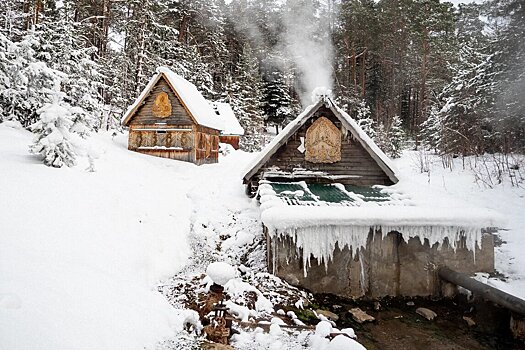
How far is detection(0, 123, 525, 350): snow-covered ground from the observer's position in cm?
319

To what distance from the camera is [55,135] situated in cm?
812

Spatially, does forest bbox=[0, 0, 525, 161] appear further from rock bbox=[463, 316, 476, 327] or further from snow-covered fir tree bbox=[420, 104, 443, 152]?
rock bbox=[463, 316, 476, 327]

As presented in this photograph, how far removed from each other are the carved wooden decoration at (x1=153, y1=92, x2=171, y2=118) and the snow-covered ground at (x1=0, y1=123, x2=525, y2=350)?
5756 millimetres

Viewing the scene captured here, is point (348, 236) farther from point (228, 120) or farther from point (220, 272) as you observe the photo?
point (228, 120)

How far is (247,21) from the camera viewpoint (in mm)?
42875

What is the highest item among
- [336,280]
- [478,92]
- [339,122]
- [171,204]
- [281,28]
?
[281,28]

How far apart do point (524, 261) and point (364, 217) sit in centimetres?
417

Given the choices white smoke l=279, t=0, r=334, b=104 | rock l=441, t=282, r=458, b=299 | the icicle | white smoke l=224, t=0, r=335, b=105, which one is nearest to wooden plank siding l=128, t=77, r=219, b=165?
the icicle

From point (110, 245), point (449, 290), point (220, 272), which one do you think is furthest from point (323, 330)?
point (449, 290)

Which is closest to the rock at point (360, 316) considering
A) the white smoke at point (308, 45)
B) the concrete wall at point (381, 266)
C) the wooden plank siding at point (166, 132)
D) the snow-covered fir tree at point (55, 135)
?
the concrete wall at point (381, 266)

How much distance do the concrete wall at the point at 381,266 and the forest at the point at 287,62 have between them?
6470 mm

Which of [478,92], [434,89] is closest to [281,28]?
[434,89]

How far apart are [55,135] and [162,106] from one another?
9.62 m

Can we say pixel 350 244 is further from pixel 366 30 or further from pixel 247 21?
pixel 247 21
